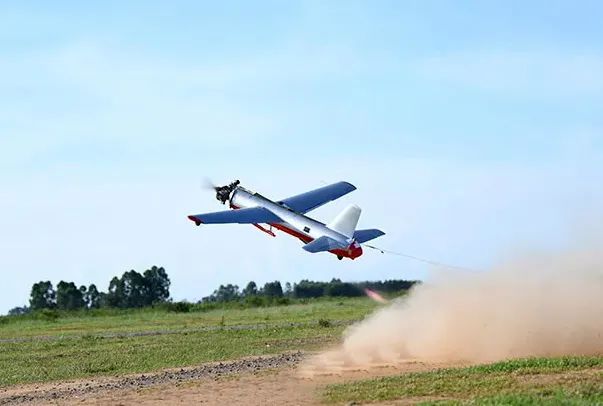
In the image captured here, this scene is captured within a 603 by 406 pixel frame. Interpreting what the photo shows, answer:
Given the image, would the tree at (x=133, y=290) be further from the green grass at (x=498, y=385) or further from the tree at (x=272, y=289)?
the green grass at (x=498, y=385)

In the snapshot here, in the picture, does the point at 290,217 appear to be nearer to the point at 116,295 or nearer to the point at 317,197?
the point at 317,197

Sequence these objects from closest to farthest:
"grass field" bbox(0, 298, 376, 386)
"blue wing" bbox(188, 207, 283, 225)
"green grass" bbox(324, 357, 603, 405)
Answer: "green grass" bbox(324, 357, 603, 405) < "blue wing" bbox(188, 207, 283, 225) < "grass field" bbox(0, 298, 376, 386)

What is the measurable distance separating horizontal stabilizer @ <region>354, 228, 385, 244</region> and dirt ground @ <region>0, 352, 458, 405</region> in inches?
190

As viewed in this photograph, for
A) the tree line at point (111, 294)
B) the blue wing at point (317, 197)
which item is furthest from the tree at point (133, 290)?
the blue wing at point (317, 197)

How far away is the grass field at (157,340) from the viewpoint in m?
39.4

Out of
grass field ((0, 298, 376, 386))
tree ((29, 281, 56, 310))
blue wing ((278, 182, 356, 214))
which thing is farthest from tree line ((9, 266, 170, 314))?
blue wing ((278, 182, 356, 214))

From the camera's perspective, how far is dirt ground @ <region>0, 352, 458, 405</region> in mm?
27203

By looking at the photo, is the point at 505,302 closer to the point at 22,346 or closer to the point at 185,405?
the point at 185,405

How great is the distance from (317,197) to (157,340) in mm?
15658

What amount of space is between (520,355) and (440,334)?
4.80 m

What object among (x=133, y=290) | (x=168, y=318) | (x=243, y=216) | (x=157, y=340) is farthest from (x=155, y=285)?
(x=243, y=216)

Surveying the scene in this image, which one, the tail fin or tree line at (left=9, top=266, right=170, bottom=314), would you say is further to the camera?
tree line at (left=9, top=266, right=170, bottom=314)

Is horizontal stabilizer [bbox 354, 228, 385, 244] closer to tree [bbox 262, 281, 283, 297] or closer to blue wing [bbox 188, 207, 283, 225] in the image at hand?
blue wing [bbox 188, 207, 283, 225]

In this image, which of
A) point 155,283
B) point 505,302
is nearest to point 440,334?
point 505,302
